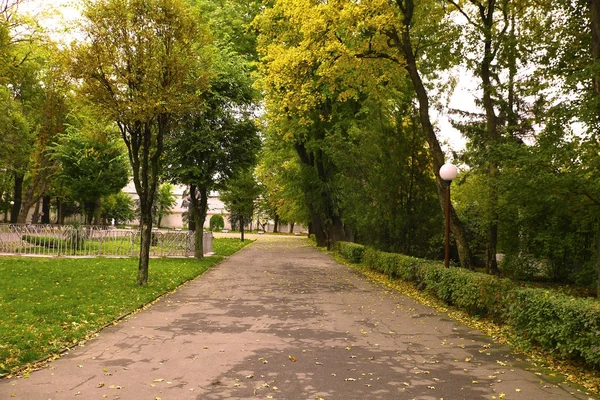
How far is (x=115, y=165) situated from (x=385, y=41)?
1741 cm

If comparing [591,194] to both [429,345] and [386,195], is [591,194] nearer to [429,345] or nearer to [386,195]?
[429,345]

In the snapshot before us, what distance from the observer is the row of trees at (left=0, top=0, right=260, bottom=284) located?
1159cm

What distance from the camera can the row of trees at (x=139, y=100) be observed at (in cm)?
1159

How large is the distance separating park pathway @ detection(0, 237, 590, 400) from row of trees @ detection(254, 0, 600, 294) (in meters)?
4.19

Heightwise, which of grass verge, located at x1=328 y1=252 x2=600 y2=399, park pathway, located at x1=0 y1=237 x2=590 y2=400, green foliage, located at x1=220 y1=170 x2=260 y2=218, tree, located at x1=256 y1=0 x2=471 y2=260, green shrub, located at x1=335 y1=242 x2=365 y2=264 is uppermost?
tree, located at x1=256 y1=0 x2=471 y2=260

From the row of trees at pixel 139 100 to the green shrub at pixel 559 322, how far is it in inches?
345

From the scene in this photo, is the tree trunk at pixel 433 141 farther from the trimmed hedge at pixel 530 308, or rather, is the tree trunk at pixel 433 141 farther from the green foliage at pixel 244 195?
the green foliage at pixel 244 195

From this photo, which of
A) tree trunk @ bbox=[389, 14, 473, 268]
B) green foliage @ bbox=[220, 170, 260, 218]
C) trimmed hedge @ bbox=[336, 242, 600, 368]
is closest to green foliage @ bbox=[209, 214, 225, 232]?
green foliage @ bbox=[220, 170, 260, 218]

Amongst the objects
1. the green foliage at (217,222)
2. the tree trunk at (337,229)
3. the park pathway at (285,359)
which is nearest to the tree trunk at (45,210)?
the tree trunk at (337,229)

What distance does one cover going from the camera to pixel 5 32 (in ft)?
57.8

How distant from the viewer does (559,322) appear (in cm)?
607

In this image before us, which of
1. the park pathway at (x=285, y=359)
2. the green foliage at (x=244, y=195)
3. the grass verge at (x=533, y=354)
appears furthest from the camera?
the green foliage at (x=244, y=195)

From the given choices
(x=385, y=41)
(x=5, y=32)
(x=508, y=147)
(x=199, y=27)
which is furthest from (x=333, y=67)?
(x=5, y=32)

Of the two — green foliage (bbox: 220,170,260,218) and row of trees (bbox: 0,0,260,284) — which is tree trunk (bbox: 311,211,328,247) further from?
row of trees (bbox: 0,0,260,284)
